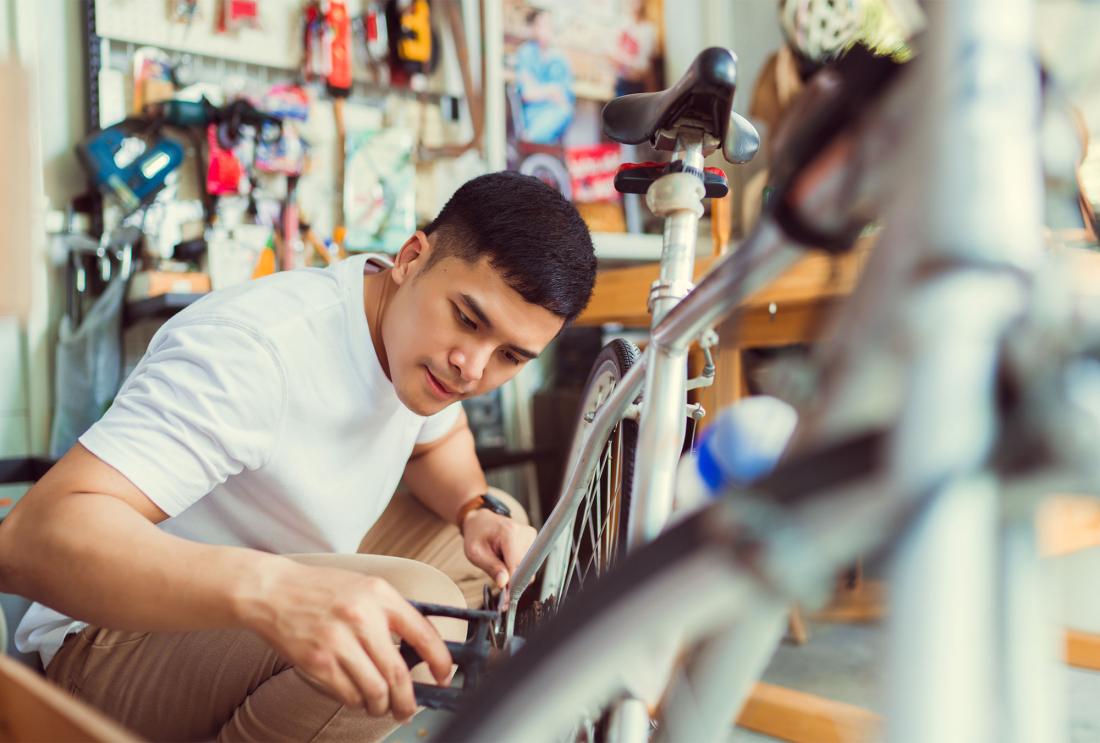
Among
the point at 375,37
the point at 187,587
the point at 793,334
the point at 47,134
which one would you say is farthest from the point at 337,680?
the point at 375,37

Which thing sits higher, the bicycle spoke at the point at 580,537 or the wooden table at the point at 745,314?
the wooden table at the point at 745,314

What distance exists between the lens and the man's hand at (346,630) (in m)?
0.55

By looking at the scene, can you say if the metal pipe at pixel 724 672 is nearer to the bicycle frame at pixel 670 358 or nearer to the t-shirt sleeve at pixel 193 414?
the bicycle frame at pixel 670 358

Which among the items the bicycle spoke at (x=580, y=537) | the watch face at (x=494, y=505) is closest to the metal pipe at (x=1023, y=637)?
the bicycle spoke at (x=580, y=537)

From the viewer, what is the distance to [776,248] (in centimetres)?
41

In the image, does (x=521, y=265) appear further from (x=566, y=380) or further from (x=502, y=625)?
(x=566, y=380)

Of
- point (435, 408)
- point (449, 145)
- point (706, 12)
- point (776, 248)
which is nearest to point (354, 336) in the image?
point (435, 408)

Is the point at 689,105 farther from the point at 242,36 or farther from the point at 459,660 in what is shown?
the point at 242,36

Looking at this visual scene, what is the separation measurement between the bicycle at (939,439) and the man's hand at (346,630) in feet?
0.81

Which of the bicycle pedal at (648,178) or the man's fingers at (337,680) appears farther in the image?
the bicycle pedal at (648,178)

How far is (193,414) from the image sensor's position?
767 millimetres

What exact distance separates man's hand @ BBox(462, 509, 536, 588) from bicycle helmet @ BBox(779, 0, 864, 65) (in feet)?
5.34

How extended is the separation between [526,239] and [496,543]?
428 mm

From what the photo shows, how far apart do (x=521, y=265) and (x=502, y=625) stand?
0.48m
